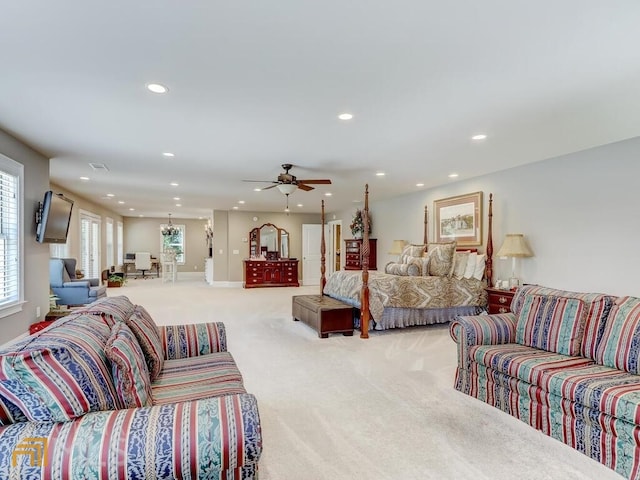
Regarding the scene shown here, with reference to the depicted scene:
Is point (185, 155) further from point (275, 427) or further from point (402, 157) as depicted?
point (275, 427)

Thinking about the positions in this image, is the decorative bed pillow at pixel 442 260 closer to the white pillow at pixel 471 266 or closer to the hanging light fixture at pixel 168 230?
the white pillow at pixel 471 266

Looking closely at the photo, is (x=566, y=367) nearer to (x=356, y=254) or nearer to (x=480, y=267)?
(x=480, y=267)

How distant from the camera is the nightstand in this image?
16.6 feet

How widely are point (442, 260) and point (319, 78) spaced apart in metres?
4.17

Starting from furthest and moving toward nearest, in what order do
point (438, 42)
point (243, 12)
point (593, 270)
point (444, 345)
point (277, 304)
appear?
point (277, 304), point (444, 345), point (593, 270), point (438, 42), point (243, 12)

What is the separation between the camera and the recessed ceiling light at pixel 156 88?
8.76 feet

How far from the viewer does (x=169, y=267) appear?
13.3m

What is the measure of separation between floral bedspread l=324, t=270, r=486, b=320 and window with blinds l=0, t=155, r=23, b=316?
4132 millimetres

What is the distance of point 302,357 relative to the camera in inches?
163

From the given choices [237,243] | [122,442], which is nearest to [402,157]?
[122,442]

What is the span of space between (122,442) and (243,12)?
1925 mm

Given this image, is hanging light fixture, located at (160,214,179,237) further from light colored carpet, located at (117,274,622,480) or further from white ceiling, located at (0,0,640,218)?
light colored carpet, located at (117,274,622,480)

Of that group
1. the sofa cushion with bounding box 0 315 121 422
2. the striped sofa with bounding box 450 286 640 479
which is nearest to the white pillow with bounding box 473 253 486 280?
the striped sofa with bounding box 450 286 640 479

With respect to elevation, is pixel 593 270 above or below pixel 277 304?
above
